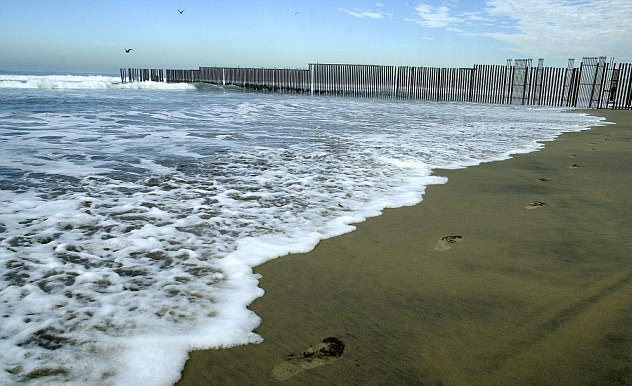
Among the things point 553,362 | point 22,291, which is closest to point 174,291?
point 22,291

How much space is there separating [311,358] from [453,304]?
76 cm

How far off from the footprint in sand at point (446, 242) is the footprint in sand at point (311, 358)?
3.99 ft

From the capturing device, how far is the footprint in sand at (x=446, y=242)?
8.62 feet

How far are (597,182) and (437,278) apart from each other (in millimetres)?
3196

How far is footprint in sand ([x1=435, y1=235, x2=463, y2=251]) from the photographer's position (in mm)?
2627

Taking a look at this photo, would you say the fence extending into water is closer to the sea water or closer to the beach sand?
the sea water

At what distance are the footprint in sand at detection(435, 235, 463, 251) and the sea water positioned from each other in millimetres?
670

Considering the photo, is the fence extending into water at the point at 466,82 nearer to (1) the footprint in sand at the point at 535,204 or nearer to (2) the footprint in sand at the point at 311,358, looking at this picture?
(1) the footprint in sand at the point at 535,204

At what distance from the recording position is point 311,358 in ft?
5.14

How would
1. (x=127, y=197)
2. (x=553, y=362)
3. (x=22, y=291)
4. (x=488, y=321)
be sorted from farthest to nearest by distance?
(x=127, y=197) → (x=22, y=291) → (x=488, y=321) → (x=553, y=362)

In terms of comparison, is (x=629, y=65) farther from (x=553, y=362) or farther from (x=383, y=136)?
(x=553, y=362)

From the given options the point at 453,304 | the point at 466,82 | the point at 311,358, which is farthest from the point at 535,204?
the point at 466,82

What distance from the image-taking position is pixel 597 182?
4348mm

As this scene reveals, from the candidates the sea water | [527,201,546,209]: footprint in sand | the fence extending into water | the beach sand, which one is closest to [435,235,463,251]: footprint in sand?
the beach sand
